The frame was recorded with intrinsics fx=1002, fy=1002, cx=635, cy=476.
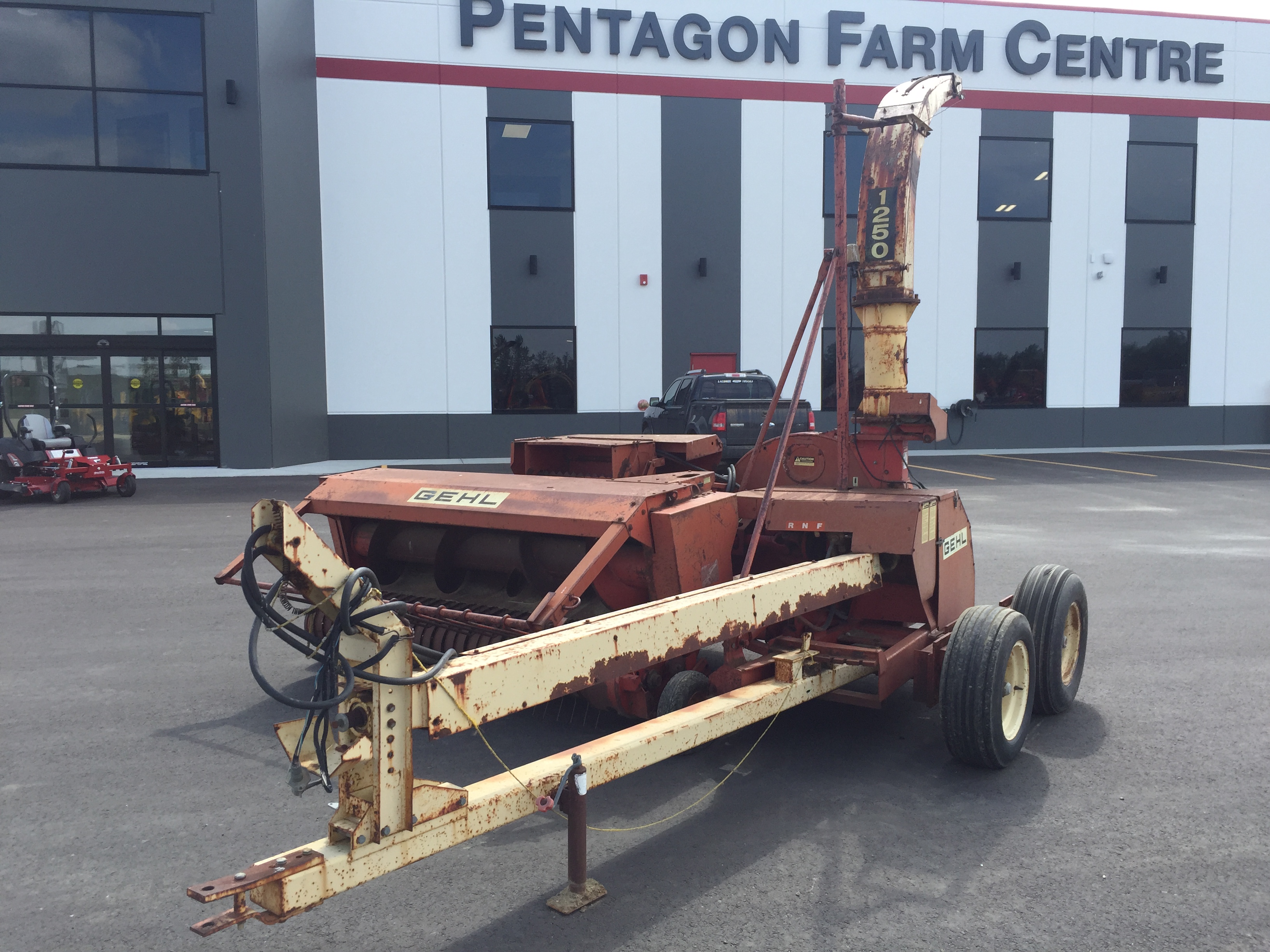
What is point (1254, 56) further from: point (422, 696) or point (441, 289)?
point (422, 696)

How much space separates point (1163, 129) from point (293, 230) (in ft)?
66.4

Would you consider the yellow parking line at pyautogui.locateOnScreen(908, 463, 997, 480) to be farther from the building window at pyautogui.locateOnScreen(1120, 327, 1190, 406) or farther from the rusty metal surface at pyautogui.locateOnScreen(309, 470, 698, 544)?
the rusty metal surface at pyautogui.locateOnScreen(309, 470, 698, 544)

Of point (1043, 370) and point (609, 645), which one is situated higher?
point (1043, 370)

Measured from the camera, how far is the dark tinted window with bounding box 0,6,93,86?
702 inches

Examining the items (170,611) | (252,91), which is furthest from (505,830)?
(252,91)

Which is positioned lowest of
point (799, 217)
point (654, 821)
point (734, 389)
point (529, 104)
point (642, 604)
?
point (654, 821)

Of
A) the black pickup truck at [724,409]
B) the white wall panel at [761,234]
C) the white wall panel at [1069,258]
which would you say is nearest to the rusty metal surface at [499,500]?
the black pickup truck at [724,409]

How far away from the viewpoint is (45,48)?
708 inches

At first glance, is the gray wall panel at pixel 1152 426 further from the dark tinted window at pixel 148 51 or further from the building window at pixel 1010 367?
the dark tinted window at pixel 148 51

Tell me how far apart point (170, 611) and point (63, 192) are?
44.4ft

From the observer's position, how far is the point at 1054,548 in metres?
10.6

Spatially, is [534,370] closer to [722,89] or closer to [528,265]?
[528,265]

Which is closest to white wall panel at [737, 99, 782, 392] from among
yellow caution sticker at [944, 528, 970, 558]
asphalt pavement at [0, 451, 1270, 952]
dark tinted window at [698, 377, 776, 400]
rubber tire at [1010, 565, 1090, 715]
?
dark tinted window at [698, 377, 776, 400]

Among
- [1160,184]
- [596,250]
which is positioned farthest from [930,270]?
[596,250]
